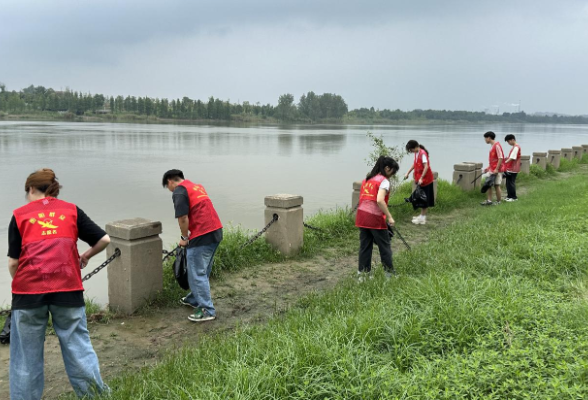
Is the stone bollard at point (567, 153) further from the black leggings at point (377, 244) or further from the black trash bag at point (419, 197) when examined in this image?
the black leggings at point (377, 244)

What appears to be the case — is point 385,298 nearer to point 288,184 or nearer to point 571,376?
point 571,376

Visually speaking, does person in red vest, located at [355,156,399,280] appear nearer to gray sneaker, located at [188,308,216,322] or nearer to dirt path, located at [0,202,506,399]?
dirt path, located at [0,202,506,399]

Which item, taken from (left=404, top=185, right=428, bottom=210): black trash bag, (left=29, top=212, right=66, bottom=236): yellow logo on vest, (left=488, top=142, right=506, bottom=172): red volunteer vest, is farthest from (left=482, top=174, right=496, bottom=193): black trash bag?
(left=29, top=212, right=66, bottom=236): yellow logo on vest

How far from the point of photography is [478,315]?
160 inches

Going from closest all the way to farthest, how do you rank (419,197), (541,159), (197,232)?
1. (197,232)
2. (419,197)
3. (541,159)

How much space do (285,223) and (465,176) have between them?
26.8 ft

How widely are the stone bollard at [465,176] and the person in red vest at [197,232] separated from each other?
10.3 meters

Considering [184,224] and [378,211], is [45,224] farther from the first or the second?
[378,211]

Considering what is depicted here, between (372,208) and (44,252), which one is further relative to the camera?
(372,208)

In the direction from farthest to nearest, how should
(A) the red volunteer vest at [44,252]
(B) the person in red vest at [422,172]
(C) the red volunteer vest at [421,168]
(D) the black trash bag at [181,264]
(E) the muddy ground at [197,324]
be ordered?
(C) the red volunteer vest at [421,168]
(B) the person in red vest at [422,172]
(D) the black trash bag at [181,264]
(E) the muddy ground at [197,324]
(A) the red volunteer vest at [44,252]

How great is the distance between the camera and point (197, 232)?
17.7 ft

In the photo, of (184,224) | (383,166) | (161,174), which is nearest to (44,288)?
(184,224)

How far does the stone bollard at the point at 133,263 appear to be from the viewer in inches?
220

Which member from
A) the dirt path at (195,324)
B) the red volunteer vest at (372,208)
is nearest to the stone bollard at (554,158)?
the dirt path at (195,324)
